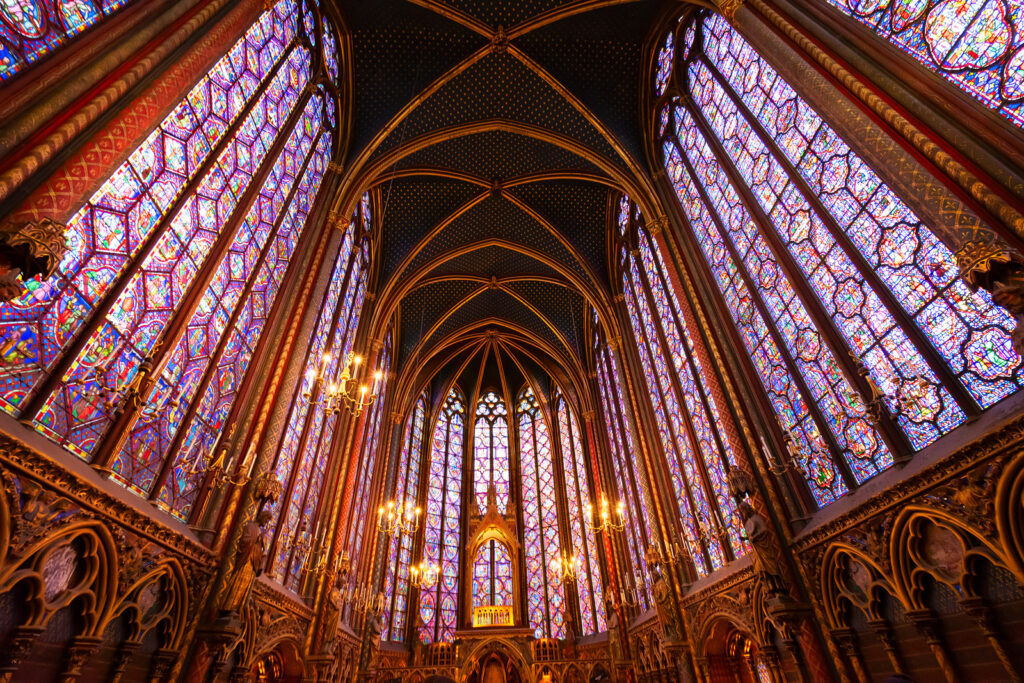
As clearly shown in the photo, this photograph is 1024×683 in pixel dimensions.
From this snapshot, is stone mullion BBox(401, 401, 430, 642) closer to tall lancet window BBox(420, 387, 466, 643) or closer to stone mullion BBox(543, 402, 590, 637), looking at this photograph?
tall lancet window BBox(420, 387, 466, 643)

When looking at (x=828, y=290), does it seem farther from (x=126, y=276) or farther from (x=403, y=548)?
(x=403, y=548)

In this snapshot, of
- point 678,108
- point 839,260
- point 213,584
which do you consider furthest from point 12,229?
point 678,108

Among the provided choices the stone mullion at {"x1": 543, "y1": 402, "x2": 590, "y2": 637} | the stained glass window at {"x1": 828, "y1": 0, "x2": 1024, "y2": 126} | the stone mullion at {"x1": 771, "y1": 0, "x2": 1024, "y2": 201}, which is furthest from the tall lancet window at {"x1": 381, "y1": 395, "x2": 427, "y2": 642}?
the stained glass window at {"x1": 828, "y1": 0, "x2": 1024, "y2": 126}

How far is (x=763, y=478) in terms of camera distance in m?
8.42

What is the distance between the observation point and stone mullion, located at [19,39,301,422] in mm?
4980

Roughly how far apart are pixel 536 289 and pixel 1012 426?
18.3m

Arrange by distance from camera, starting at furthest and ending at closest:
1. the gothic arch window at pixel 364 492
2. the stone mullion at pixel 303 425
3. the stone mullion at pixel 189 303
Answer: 1. the gothic arch window at pixel 364 492
2. the stone mullion at pixel 303 425
3. the stone mullion at pixel 189 303

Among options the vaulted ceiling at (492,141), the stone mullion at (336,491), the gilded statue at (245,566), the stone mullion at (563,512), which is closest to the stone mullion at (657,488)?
the vaulted ceiling at (492,141)

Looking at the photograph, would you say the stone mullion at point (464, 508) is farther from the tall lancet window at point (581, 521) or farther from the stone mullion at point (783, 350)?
the stone mullion at point (783, 350)

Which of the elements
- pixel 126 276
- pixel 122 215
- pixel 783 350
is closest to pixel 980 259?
pixel 783 350

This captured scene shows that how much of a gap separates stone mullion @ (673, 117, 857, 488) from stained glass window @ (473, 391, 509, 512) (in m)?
16.2

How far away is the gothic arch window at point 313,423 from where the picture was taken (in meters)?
10.4

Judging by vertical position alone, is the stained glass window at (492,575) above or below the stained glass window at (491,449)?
below

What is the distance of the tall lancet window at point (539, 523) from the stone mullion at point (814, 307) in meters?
12.6
